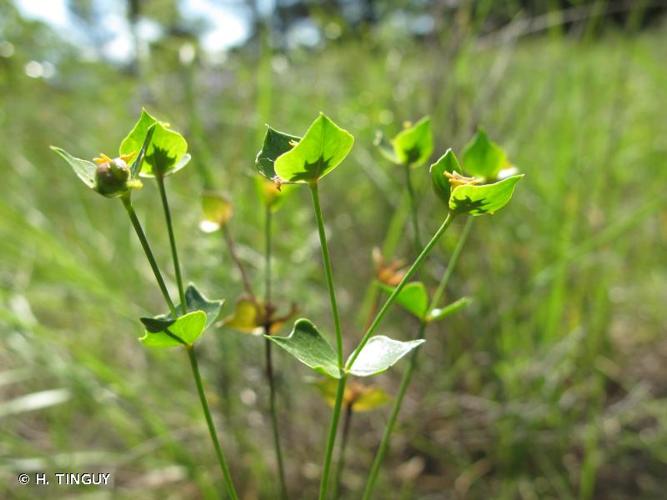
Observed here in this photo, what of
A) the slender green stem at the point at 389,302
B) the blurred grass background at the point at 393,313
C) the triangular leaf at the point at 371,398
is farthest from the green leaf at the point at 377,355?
the blurred grass background at the point at 393,313

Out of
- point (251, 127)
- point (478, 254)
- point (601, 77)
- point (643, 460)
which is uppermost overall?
point (601, 77)

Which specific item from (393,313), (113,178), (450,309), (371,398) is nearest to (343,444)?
(371,398)

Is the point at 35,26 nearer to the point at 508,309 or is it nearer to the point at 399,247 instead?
the point at 399,247

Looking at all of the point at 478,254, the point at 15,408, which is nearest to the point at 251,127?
the point at 478,254

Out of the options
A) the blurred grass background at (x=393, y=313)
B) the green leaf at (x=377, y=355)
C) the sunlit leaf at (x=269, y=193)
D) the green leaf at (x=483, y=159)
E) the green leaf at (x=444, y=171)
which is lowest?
the green leaf at (x=377, y=355)

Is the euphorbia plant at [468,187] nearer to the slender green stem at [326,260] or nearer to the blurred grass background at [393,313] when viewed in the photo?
the slender green stem at [326,260]

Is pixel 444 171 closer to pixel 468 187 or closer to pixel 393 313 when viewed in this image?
pixel 468 187

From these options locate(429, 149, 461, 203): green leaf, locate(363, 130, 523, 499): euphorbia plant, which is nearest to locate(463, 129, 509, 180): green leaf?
locate(363, 130, 523, 499): euphorbia plant
